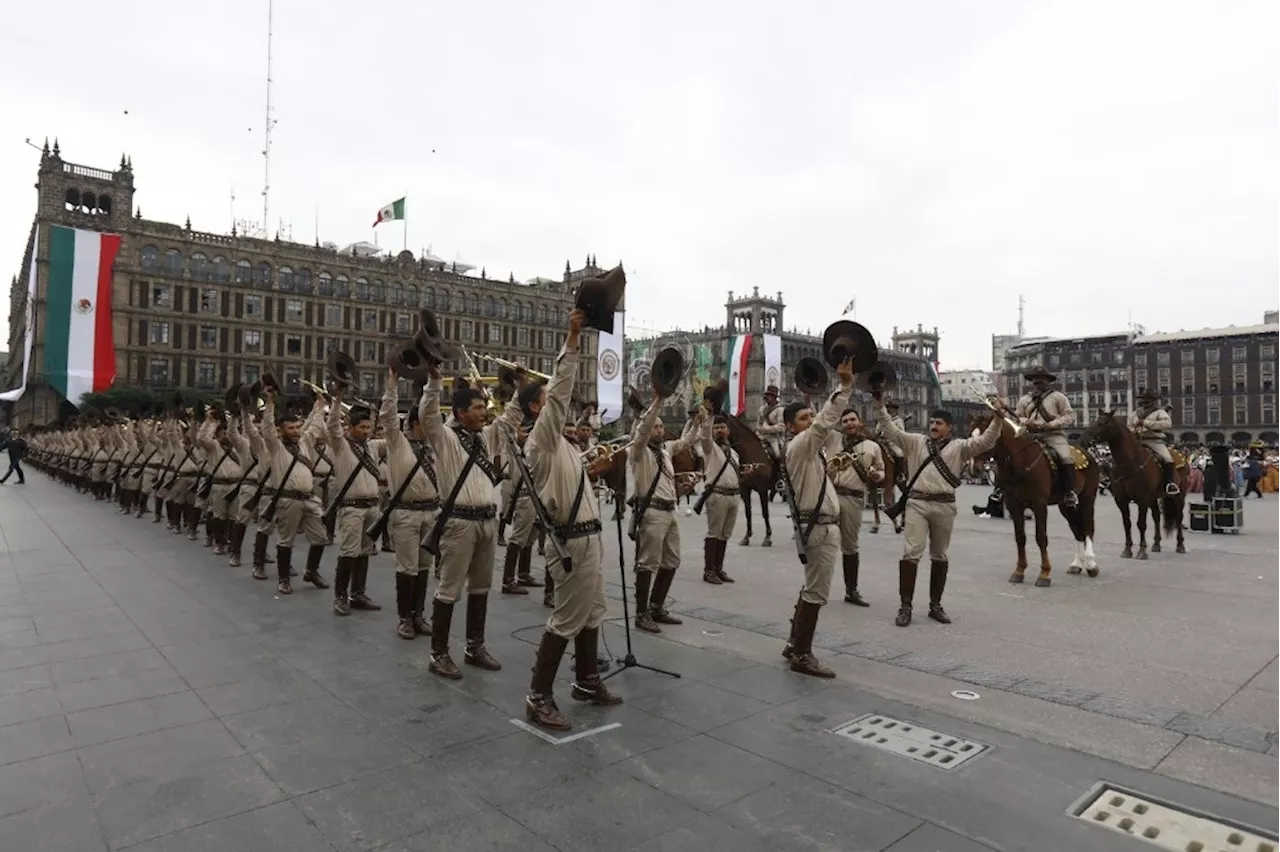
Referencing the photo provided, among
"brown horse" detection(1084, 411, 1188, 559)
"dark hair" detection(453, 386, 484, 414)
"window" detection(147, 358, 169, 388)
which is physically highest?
"window" detection(147, 358, 169, 388)

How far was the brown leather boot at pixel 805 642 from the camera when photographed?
6090mm

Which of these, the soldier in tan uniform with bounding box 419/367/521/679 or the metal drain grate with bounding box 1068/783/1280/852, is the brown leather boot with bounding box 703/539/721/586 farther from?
the metal drain grate with bounding box 1068/783/1280/852

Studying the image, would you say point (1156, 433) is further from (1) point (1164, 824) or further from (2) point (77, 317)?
(2) point (77, 317)

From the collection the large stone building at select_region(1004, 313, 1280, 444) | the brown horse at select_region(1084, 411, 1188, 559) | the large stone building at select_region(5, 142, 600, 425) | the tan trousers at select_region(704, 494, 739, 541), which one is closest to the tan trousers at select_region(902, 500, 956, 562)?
the tan trousers at select_region(704, 494, 739, 541)

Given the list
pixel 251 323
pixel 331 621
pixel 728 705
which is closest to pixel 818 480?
pixel 728 705

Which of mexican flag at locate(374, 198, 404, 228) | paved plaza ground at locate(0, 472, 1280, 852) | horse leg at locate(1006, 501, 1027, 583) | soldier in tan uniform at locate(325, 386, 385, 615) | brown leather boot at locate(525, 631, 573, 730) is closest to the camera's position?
paved plaza ground at locate(0, 472, 1280, 852)

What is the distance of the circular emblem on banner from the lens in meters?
61.4

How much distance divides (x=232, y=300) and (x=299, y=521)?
71468mm

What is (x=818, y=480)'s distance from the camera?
6.72 m

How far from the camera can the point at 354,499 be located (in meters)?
8.73

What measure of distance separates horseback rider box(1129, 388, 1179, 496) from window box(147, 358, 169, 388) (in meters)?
73.3

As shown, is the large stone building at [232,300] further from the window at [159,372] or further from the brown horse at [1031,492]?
the brown horse at [1031,492]

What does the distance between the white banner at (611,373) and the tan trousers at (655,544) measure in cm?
5235

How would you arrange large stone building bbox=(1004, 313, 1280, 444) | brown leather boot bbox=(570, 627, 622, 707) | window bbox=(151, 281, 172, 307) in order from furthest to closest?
1. large stone building bbox=(1004, 313, 1280, 444)
2. window bbox=(151, 281, 172, 307)
3. brown leather boot bbox=(570, 627, 622, 707)
